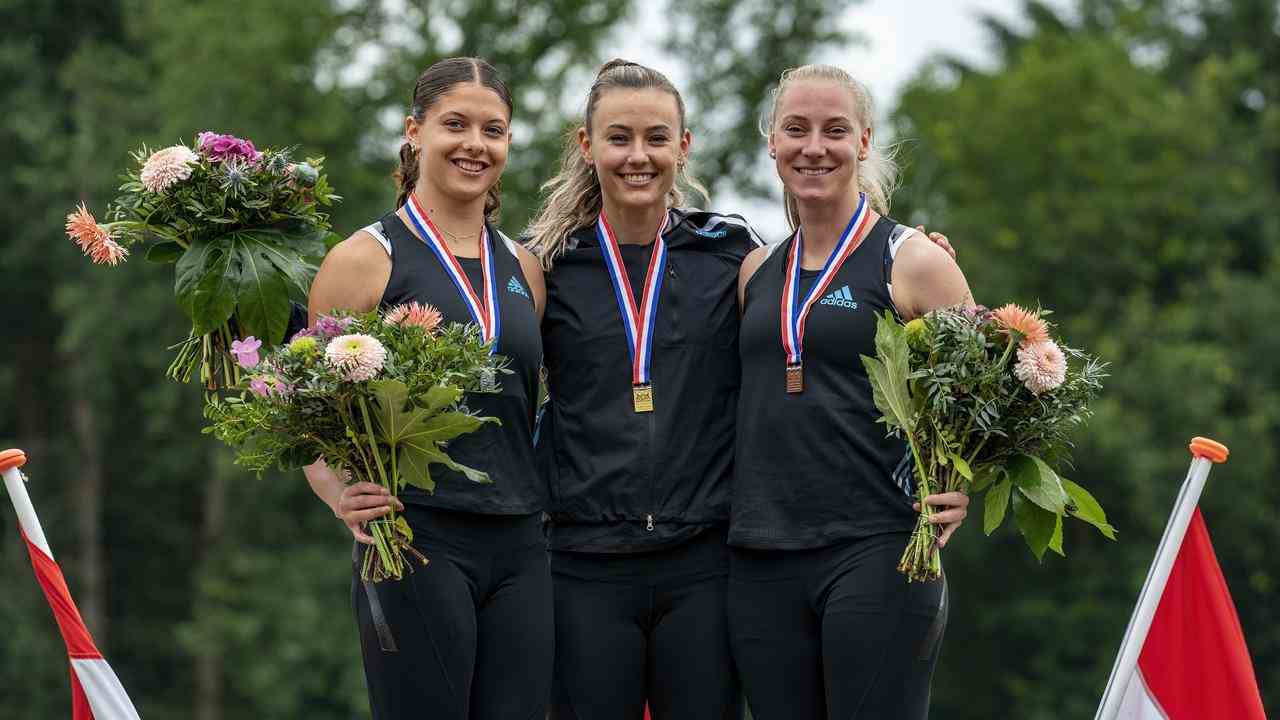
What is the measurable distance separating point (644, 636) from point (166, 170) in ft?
6.59

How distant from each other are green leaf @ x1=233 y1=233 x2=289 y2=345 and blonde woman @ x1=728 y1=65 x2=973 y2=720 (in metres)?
1.40

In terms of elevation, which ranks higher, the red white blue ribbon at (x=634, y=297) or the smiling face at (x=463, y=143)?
the smiling face at (x=463, y=143)

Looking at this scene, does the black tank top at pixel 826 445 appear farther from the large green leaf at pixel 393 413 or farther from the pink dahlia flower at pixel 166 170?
the pink dahlia flower at pixel 166 170

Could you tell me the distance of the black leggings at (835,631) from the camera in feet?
15.9

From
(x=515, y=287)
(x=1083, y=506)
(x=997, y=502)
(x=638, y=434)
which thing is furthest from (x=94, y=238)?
(x=1083, y=506)

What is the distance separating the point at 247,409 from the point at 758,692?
1.67m

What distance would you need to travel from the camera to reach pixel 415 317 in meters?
4.57

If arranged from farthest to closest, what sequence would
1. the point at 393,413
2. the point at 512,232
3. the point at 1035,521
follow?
1. the point at 512,232
2. the point at 1035,521
3. the point at 393,413

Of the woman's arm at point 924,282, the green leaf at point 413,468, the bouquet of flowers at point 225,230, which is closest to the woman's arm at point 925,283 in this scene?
the woman's arm at point 924,282

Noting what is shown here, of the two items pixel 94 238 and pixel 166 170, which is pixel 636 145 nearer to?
pixel 166 170

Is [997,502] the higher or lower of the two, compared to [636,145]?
lower

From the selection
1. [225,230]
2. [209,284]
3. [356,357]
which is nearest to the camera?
[356,357]

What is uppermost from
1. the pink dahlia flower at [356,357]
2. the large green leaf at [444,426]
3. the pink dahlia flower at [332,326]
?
the pink dahlia flower at [332,326]

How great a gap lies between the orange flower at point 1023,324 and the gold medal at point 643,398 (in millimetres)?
1067
